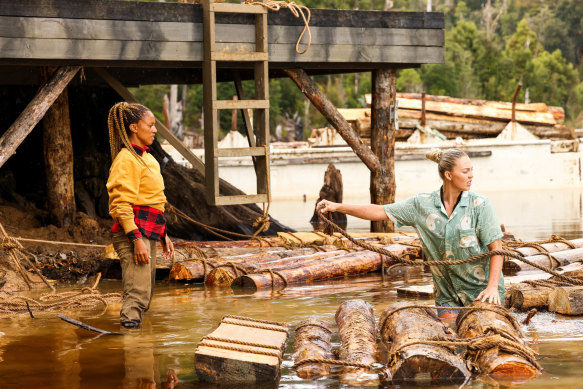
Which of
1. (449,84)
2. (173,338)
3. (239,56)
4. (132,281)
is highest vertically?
(449,84)

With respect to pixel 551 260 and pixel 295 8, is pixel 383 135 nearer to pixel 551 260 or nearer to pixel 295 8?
pixel 295 8

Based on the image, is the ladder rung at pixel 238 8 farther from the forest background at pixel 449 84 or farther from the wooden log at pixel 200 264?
the forest background at pixel 449 84

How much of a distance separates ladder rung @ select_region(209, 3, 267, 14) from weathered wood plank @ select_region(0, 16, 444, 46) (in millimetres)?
222

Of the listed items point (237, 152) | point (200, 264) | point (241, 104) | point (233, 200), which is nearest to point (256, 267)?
point (200, 264)

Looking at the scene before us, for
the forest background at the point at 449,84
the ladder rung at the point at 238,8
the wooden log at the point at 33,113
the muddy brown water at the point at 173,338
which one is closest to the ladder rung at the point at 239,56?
the ladder rung at the point at 238,8

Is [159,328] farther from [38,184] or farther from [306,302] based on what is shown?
[38,184]

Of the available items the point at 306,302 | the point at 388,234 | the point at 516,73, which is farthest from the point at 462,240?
the point at 516,73

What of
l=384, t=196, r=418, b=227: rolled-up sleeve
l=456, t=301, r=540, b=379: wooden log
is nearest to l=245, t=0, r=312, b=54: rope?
l=384, t=196, r=418, b=227: rolled-up sleeve

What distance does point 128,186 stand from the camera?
7.37m

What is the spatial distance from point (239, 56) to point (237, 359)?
257 inches

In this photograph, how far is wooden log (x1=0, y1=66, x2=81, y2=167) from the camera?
10242 mm

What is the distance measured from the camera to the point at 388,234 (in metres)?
12.8

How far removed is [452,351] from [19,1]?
23.2 feet

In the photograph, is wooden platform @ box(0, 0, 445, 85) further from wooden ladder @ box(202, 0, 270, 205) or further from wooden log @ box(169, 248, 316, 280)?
wooden log @ box(169, 248, 316, 280)
